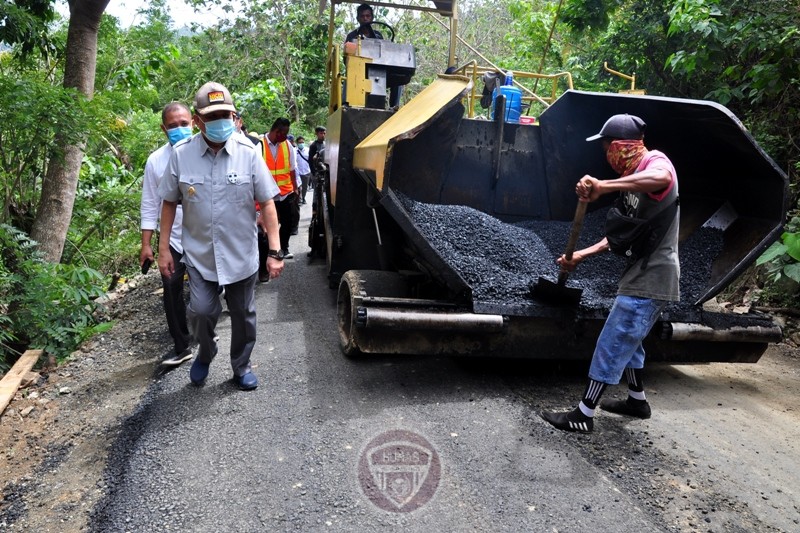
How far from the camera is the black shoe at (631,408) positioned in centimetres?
348

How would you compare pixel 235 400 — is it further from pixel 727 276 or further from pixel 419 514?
pixel 727 276

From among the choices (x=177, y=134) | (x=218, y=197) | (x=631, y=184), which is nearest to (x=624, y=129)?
(x=631, y=184)

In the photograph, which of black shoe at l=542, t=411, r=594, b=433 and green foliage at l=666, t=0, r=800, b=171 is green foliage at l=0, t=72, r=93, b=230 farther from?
green foliage at l=666, t=0, r=800, b=171

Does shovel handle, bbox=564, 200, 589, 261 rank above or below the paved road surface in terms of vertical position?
above

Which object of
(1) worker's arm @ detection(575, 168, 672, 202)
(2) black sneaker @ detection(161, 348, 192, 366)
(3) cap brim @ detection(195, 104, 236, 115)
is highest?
(3) cap brim @ detection(195, 104, 236, 115)

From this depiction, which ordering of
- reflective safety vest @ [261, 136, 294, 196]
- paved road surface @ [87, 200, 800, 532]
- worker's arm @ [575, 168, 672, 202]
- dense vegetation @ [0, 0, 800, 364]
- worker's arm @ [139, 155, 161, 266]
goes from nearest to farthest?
paved road surface @ [87, 200, 800, 532], worker's arm @ [575, 168, 672, 202], worker's arm @ [139, 155, 161, 266], dense vegetation @ [0, 0, 800, 364], reflective safety vest @ [261, 136, 294, 196]

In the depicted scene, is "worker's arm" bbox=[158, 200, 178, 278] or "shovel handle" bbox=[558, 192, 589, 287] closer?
"shovel handle" bbox=[558, 192, 589, 287]

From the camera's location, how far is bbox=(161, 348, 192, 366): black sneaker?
4074 mm

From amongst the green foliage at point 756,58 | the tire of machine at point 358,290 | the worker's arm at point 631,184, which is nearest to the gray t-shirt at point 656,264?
the worker's arm at point 631,184

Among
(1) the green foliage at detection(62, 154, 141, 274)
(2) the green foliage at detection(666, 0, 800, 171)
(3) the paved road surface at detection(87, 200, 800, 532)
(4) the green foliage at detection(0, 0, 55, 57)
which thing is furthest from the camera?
(1) the green foliage at detection(62, 154, 141, 274)

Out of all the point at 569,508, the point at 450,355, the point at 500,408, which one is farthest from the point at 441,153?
the point at 569,508

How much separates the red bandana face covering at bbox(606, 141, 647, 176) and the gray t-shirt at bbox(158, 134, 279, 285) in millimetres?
1893

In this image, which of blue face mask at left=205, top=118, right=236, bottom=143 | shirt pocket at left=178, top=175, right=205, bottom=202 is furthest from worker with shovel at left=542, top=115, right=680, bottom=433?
shirt pocket at left=178, top=175, right=205, bottom=202

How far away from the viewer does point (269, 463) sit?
2861mm
